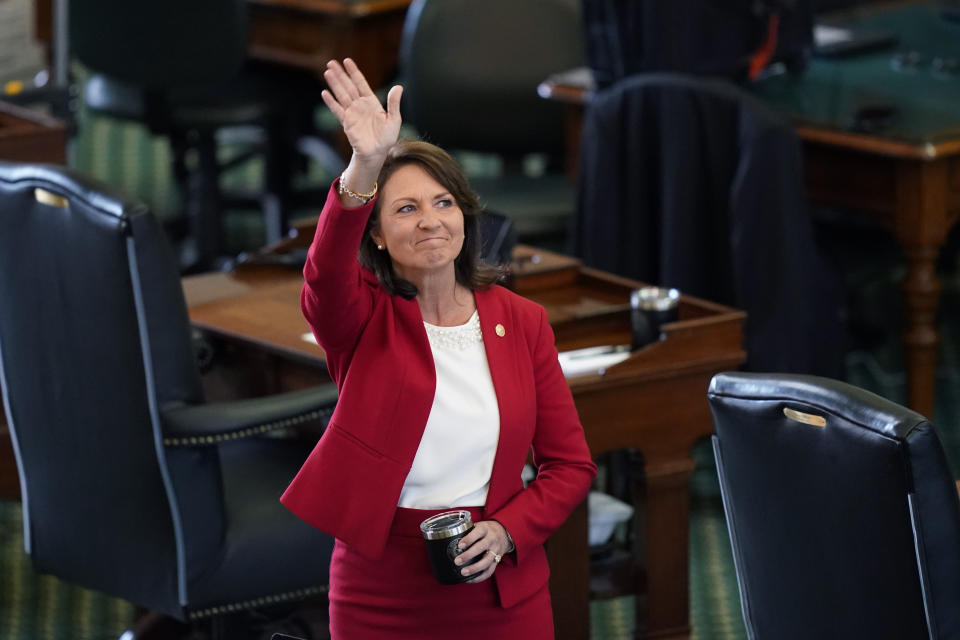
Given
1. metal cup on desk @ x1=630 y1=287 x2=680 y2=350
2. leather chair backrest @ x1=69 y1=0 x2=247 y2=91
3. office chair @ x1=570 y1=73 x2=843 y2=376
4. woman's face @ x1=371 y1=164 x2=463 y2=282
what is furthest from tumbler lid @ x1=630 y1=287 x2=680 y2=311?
leather chair backrest @ x1=69 y1=0 x2=247 y2=91

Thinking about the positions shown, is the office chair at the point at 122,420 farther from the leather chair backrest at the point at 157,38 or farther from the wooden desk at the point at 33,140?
the leather chair backrest at the point at 157,38

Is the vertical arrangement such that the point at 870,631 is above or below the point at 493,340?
below

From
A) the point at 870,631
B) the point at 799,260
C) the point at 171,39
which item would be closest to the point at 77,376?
the point at 870,631

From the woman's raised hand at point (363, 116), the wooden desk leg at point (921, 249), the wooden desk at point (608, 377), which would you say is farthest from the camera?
the wooden desk leg at point (921, 249)

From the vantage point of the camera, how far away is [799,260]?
3.39 meters

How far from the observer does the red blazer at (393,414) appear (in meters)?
1.86

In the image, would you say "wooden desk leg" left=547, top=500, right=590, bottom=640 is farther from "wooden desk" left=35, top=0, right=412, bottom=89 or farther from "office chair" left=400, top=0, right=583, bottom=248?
"wooden desk" left=35, top=0, right=412, bottom=89

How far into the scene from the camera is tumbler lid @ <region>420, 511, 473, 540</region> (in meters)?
1.81

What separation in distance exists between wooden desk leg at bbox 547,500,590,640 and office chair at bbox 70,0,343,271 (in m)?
2.44

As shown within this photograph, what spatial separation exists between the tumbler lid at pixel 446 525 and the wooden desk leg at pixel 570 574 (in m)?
0.67

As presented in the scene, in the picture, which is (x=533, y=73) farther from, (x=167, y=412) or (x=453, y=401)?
(x=453, y=401)

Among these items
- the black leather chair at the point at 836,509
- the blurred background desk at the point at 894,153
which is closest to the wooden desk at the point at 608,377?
the black leather chair at the point at 836,509

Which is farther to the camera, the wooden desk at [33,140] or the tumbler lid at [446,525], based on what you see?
the wooden desk at [33,140]

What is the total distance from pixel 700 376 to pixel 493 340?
735 mm
